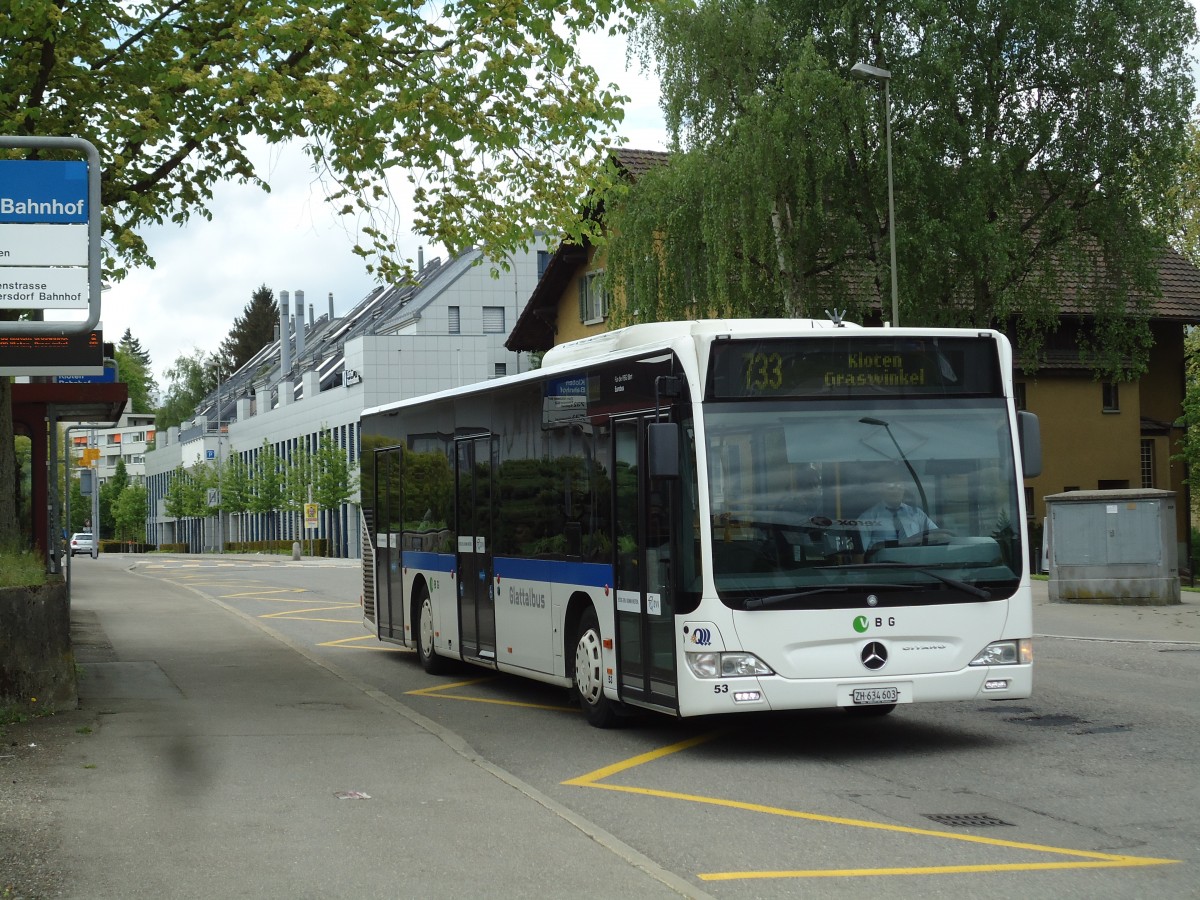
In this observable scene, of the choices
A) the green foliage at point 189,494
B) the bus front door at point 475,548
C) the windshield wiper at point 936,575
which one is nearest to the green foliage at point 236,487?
the green foliage at point 189,494

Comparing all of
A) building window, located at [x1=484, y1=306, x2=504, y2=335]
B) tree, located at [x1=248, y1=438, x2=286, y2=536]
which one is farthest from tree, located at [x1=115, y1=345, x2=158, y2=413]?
building window, located at [x1=484, y1=306, x2=504, y2=335]

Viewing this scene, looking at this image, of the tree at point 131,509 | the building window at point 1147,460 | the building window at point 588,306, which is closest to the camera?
the building window at point 588,306

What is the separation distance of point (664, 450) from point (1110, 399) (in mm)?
43078

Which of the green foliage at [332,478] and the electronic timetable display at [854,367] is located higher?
the green foliage at [332,478]

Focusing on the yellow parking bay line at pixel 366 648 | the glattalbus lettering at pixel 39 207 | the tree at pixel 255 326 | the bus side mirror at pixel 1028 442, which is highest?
the tree at pixel 255 326

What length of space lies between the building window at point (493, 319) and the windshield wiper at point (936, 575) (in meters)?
74.9

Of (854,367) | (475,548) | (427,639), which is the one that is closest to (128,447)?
(427,639)

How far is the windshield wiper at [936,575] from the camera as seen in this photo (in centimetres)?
1080

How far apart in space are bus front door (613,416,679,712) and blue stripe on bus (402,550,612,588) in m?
0.40

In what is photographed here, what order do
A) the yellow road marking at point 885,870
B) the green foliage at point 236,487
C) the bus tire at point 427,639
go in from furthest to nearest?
the green foliage at point 236,487
the bus tire at point 427,639
the yellow road marking at point 885,870

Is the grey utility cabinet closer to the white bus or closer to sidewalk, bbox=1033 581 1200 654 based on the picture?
sidewalk, bbox=1033 581 1200 654

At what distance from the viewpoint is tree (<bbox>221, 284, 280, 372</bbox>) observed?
146 meters

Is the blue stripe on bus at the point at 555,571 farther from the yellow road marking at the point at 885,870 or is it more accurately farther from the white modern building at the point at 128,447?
the white modern building at the point at 128,447

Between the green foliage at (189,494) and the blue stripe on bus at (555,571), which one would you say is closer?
the blue stripe on bus at (555,571)
